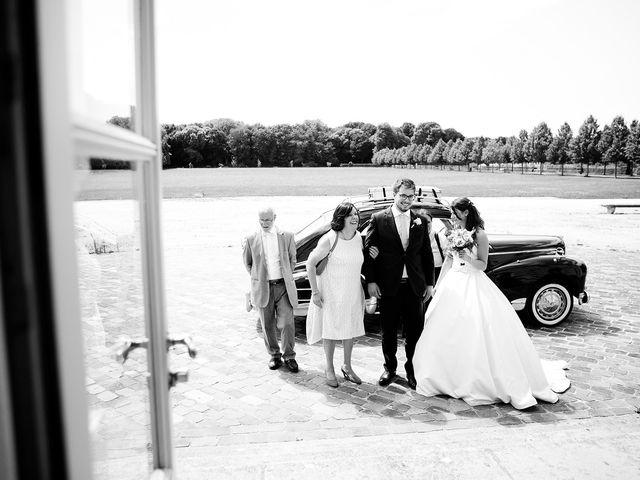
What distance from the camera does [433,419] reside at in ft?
15.4

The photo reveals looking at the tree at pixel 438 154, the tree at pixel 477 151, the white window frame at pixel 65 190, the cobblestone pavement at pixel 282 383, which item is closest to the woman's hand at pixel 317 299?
the cobblestone pavement at pixel 282 383

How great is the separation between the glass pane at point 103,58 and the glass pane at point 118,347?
0.19 m

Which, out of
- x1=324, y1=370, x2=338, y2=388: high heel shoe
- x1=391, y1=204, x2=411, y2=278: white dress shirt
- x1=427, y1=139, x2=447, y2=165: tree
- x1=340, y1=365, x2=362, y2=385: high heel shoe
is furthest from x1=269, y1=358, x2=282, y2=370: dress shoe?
x1=427, y1=139, x2=447, y2=165: tree

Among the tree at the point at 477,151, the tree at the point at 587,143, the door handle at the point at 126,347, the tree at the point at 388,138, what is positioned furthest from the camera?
the tree at the point at 388,138

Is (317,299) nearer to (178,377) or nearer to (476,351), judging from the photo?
(476,351)

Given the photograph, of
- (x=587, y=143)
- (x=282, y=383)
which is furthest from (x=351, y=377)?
(x=587, y=143)

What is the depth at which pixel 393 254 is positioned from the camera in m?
5.39

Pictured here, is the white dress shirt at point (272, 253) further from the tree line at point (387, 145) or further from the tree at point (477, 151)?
the tree at point (477, 151)

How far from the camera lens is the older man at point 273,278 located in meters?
5.87

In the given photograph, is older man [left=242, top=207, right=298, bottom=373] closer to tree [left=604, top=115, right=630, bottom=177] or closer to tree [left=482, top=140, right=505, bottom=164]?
tree [left=604, top=115, right=630, bottom=177]

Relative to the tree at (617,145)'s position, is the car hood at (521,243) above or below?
below

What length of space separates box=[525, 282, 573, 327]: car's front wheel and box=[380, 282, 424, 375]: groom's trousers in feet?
8.48

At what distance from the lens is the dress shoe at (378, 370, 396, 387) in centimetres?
550

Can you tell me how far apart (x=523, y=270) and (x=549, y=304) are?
2.16ft
